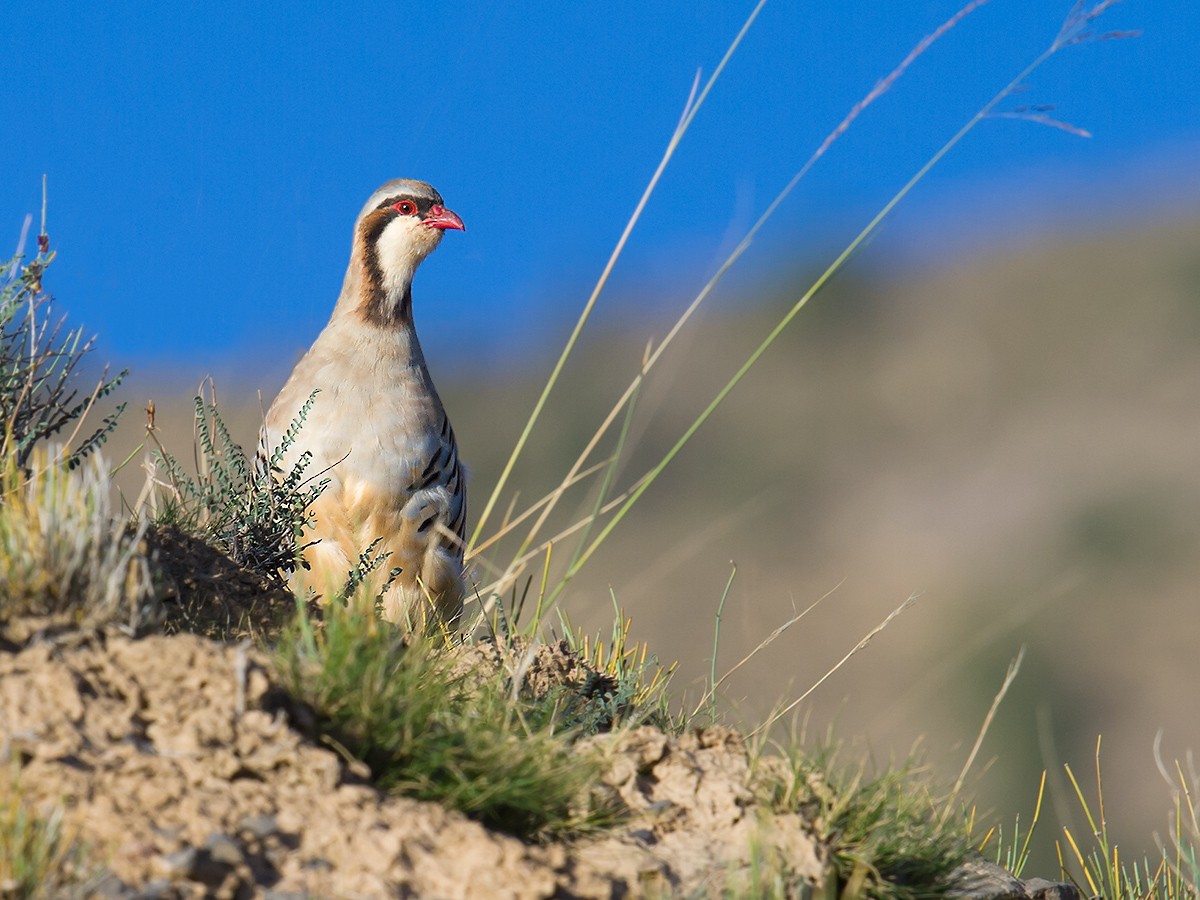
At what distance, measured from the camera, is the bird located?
579 centimetres

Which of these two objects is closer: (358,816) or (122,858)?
(122,858)

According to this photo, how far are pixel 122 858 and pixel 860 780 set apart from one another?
1586mm

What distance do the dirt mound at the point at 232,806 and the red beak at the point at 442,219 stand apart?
3.62 m

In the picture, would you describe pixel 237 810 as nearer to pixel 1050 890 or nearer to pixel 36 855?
pixel 36 855

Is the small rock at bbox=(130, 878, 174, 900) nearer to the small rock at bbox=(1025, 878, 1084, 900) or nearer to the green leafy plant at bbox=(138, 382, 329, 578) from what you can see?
the green leafy plant at bbox=(138, 382, 329, 578)

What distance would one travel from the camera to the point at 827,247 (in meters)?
49.2

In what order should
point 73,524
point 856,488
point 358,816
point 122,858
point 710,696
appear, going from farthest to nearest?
→ point 856,488, point 710,696, point 73,524, point 358,816, point 122,858

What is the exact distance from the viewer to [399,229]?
6.31m

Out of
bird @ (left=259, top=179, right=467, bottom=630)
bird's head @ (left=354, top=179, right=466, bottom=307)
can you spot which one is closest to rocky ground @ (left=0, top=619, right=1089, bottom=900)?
bird @ (left=259, top=179, right=467, bottom=630)

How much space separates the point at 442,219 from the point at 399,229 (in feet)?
0.63

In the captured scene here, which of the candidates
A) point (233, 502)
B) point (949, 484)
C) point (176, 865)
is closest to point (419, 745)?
point (176, 865)

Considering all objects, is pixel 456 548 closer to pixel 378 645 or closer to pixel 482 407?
pixel 378 645

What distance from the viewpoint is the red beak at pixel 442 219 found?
6.36 m

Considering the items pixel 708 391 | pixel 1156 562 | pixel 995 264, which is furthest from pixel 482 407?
pixel 1156 562
